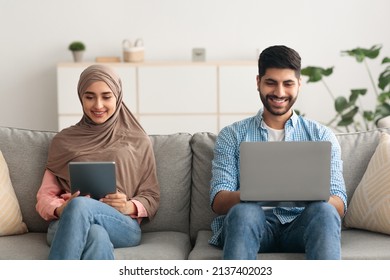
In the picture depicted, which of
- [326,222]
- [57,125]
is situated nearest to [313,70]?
[57,125]

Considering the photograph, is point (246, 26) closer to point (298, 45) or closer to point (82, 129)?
point (298, 45)

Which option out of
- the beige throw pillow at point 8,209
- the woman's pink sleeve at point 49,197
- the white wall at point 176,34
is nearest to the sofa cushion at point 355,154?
the woman's pink sleeve at point 49,197

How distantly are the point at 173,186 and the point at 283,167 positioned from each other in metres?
0.74

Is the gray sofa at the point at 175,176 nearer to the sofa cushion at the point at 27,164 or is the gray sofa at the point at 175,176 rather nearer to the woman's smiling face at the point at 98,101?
the sofa cushion at the point at 27,164

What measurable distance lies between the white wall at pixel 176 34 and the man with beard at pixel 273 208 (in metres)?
3.60

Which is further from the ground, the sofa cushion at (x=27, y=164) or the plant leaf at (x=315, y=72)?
the plant leaf at (x=315, y=72)

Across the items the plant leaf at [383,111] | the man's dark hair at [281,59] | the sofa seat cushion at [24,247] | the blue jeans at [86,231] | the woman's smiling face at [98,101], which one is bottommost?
the sofa seat cushion at [24,247]

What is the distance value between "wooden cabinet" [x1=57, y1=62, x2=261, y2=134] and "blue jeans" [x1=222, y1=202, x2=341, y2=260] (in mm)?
3555

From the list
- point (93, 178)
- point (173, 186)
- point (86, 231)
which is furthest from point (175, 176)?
point (86, 231)

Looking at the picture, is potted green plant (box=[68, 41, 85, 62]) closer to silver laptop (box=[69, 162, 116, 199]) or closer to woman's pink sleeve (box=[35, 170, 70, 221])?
woman's pink sleeve (box=[35, 170, 70, 221])

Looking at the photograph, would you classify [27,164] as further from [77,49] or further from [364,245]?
[77,49]

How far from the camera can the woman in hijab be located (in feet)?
10.1

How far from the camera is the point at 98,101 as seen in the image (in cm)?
330

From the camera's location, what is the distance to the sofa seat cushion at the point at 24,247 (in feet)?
9.75
